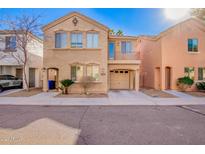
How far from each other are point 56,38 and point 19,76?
30.5ft

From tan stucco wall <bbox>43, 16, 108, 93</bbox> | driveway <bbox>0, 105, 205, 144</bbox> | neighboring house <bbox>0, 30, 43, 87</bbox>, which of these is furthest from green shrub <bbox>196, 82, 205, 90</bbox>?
neighboring house <bbox>0, 30, 43, 87</bbox>

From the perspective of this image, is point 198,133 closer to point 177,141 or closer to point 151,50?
point 177,141

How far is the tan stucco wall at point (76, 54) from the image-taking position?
54.6 feet

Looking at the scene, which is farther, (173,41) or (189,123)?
(173,41)

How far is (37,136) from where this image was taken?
199 inches

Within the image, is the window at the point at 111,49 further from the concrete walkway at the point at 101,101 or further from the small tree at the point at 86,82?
the concrete walkway at the point at 101,101

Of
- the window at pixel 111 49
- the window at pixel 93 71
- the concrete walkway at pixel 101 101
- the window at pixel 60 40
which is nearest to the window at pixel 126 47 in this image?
the window at pixel 111 49

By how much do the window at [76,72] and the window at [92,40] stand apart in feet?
7.96

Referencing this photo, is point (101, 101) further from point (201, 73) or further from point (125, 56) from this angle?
point (201, 73)

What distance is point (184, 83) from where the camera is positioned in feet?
58.3

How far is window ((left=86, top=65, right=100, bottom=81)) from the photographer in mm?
16750

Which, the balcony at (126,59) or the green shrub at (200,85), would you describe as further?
the balcony at (126,59)

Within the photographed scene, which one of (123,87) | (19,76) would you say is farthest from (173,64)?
(19,76)

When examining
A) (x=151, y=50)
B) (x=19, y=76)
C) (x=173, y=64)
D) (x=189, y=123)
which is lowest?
(x=189, y=123)
